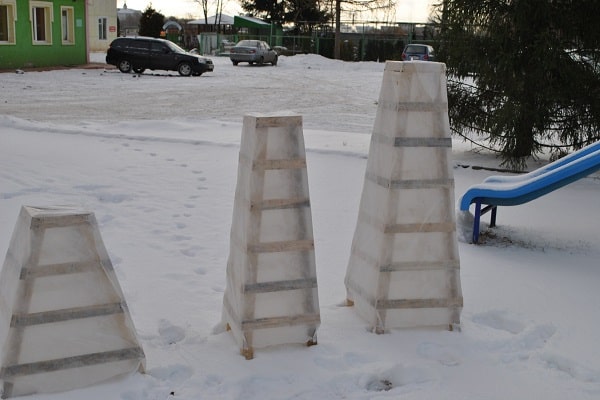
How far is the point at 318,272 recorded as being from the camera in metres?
5.30

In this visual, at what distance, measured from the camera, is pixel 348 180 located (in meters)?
8.68

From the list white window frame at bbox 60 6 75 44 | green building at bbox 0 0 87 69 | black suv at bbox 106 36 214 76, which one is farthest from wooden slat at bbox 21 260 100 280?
white window frame at bbox 60 6 75 44

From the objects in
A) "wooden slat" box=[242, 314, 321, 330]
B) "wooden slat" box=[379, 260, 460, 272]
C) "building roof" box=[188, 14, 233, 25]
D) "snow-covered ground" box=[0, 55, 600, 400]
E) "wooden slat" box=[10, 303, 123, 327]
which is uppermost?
"building roof" box=[188, 14, 233, 25]

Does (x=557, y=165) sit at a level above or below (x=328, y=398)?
above

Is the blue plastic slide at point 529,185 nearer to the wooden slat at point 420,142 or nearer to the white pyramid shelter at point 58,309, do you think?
the wooden slat at point 420,142

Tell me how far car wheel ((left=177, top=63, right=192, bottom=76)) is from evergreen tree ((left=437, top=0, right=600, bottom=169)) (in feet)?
66.0

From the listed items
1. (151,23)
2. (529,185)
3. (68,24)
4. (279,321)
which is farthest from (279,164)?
(151,23)

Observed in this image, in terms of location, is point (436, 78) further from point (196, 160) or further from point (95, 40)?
point (95, 40)

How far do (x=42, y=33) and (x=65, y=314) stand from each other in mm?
30830

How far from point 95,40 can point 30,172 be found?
39938 millimetres

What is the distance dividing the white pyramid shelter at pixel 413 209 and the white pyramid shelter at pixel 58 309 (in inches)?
59.0

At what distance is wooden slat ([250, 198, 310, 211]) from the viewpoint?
373cm

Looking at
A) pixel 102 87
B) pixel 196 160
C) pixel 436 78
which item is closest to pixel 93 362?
pixel 436 78

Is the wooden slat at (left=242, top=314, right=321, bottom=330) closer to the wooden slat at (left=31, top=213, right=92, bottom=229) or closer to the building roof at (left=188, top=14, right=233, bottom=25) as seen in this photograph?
the wooden slat at (left=31, top=213, right=92, bottom=229)
